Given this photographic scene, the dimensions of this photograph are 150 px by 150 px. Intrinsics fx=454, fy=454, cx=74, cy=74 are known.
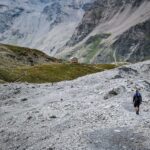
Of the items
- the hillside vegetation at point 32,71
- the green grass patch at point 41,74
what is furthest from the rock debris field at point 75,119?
the hillside vegetation at point 32,71

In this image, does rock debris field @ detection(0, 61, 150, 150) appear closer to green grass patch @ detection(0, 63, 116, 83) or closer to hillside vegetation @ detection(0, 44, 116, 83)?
green grass patch @ detection(0, 63, 116, 83)

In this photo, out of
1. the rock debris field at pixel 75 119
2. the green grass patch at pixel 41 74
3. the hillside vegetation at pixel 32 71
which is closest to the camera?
the rock debris field at pixel 75 119

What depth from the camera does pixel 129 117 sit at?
1491 inches

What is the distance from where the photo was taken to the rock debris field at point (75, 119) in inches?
1255

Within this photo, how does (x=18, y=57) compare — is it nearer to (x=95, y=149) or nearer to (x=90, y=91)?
(x=90, y=91)

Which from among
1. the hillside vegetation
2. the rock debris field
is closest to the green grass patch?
the hillside vegetation

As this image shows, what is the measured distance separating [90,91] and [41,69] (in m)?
37.5

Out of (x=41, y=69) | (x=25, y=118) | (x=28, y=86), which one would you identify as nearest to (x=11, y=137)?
(x=25, y=118)

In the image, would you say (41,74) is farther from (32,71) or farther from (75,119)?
(75,119)

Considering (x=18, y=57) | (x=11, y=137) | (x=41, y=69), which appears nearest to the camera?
(x=11, y=137)

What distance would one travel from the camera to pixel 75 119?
127 feet

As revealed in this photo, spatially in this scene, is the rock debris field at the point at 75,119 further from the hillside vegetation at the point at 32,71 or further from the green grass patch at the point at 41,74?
the hillside vegetation at the point at 32,71

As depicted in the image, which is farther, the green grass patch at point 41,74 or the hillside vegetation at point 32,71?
the hillside vegetation at point 32,71

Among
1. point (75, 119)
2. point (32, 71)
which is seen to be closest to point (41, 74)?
point (32, 71)
